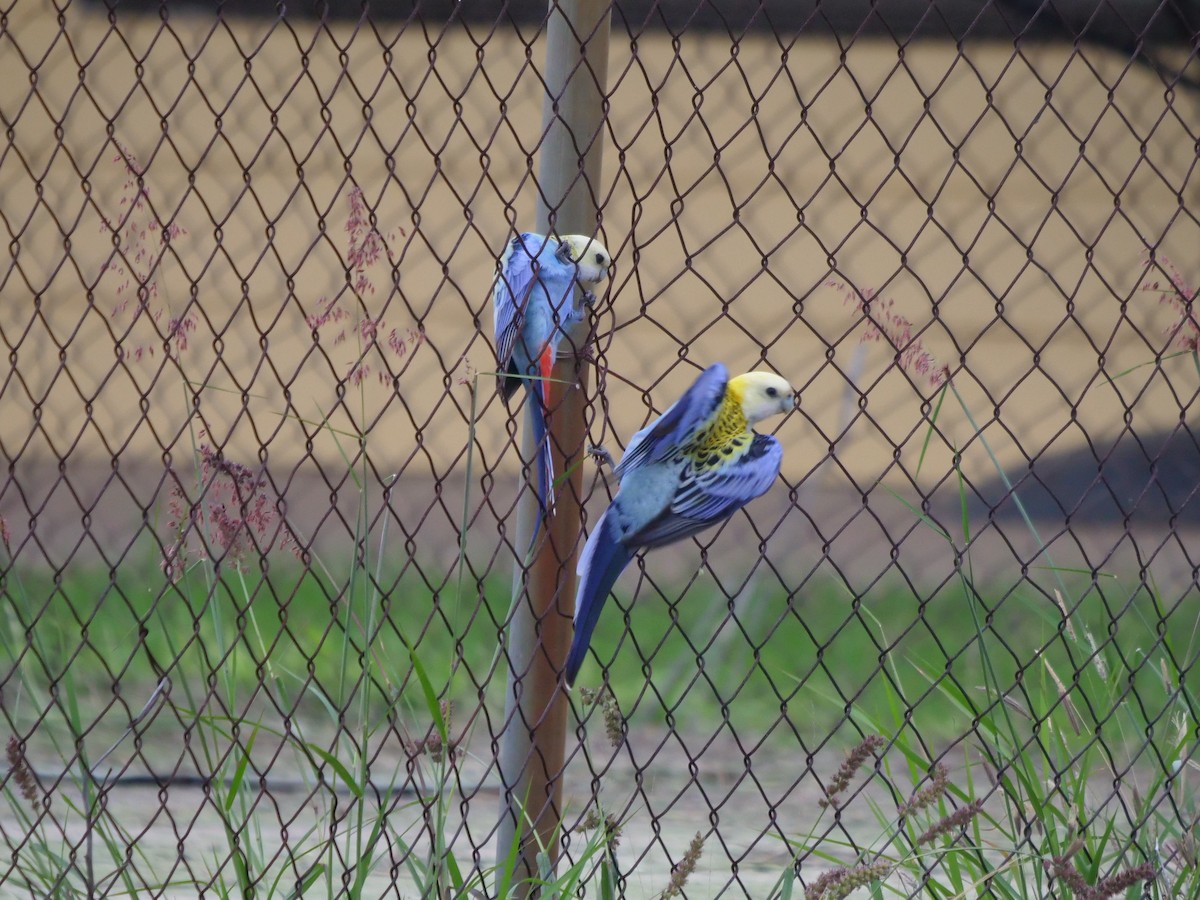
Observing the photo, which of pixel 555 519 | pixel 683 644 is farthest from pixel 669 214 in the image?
pixel 555 519

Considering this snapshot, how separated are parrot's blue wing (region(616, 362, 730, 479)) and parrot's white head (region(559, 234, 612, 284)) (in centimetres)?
15

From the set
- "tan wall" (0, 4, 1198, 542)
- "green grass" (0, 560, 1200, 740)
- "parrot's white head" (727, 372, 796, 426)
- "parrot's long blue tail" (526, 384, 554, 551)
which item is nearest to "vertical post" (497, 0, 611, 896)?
"parrot's long blue tail" (526, 384, 554, 551)

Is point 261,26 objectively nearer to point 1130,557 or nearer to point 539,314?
point 539,314

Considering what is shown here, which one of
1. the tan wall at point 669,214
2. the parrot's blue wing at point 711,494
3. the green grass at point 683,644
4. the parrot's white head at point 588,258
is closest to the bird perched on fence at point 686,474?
the parrot's blue wing at point 711,494

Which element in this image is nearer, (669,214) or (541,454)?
(541,454)

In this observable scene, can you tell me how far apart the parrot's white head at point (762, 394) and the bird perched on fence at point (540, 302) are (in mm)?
189

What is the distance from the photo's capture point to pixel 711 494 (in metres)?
1.39

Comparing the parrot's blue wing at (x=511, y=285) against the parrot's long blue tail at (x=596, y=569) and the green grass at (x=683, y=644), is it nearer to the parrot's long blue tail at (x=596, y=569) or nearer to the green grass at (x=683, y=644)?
the parrot's long blue tail at (x=596, y=569)

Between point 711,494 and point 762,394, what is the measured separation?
0.12m

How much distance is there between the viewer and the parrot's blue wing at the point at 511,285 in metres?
1.40

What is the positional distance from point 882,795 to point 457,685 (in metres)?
0.91

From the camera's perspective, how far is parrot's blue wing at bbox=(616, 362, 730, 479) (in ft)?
4.58

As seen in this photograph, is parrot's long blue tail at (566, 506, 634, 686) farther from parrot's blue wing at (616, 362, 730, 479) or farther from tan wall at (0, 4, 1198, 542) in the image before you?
A: tan wall at (0, 4, 1198, 542)

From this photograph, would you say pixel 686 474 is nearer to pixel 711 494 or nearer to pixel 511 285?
pixel 711 494
